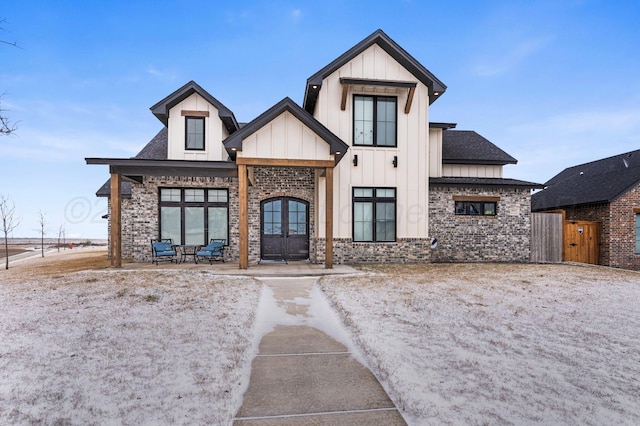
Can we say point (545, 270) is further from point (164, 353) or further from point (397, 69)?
point (164, 353)

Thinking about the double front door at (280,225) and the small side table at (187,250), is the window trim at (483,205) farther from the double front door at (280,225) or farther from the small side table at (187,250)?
the small side table at (187,250)

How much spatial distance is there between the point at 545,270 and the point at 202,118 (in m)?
13.3

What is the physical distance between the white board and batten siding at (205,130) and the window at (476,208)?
9.32 meters

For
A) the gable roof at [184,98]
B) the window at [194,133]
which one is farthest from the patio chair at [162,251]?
the gable roof at [184,98]

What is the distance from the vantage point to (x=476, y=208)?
12938 millimetres

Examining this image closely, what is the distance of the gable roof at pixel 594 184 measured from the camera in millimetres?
14133

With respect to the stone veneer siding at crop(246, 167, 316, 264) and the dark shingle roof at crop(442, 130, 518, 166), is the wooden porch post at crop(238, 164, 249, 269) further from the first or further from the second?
the dark shingle roof at crop(442, 130, 518, 166)

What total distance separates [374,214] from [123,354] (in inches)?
359

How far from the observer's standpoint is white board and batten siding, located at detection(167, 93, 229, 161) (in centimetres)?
1230

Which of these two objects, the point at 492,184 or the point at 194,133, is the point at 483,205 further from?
the point at 194,133

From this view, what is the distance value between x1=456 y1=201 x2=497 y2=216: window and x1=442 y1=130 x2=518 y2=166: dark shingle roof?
7.40 ft

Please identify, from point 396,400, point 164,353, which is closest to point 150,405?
point 164,353

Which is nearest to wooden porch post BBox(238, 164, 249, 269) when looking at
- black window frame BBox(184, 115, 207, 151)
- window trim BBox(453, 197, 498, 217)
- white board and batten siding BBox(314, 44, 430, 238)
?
white board and batten siding BBox(314, 44, 430, 238)

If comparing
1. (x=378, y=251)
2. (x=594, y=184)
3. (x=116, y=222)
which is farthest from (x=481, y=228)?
(x=116, y=222)
